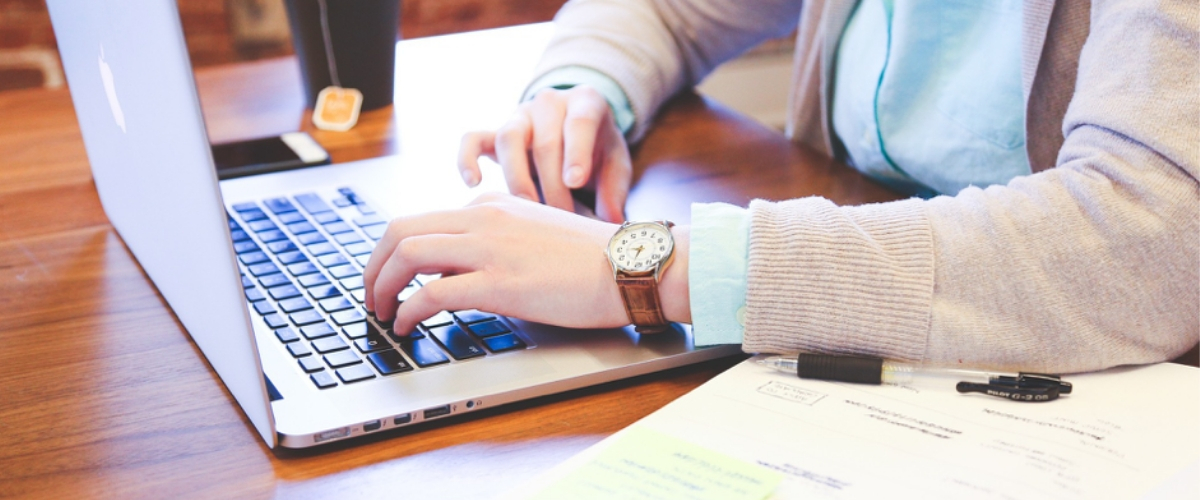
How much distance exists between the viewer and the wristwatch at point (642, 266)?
61 centimetres

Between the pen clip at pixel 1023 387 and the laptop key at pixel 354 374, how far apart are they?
34 cm

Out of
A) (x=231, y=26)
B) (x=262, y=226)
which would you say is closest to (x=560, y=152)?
(x=262, y=226)

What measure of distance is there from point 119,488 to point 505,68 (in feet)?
2.86

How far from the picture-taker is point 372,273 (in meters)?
0.64

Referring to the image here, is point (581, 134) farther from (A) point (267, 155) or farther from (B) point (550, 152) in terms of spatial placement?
(A) point (267, 155)

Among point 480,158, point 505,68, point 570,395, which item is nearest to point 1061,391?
point 570,395

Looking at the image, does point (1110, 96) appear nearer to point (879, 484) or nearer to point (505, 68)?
point (879, 484)

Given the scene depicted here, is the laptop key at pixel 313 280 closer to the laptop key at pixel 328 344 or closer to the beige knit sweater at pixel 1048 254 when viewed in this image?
the laptop key at pixel 328 344

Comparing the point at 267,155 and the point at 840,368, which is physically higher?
the point at 267,155

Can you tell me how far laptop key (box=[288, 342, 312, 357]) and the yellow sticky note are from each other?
Answer: 7.9 inches

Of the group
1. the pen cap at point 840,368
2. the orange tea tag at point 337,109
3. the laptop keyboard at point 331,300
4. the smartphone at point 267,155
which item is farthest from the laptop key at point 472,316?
the orange tea tag at point 337,109

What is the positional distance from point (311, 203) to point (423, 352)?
31 centimetres

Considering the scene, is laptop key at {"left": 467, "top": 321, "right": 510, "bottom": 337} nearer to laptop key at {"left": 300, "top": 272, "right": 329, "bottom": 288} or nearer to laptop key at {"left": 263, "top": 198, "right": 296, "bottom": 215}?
laptop key at {"left": 300, "top": 272, "right": 329, "bottom": 288}

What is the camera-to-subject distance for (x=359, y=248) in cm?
76
